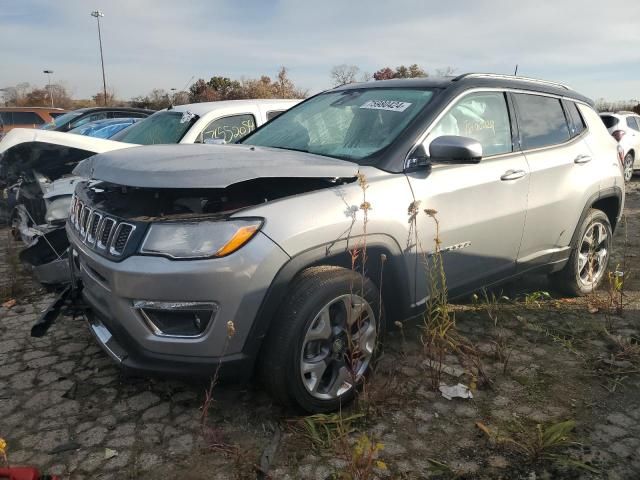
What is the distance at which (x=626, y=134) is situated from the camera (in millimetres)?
11516

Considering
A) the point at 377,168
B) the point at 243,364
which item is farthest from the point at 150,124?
the point at 243,364

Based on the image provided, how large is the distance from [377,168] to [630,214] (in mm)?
7138

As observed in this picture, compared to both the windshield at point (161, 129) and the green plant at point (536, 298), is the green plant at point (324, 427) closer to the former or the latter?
the green plant at point (536, 298)

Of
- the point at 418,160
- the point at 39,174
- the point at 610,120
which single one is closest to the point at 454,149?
the point at 418,160

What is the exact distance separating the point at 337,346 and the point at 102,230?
131 cm

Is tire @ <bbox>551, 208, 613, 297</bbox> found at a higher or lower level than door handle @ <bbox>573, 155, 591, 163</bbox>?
lower

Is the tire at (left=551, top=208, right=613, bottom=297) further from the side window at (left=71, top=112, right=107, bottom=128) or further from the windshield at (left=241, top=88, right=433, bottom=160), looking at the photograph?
the side window at (left=71, top=112, right=107, bottom=128)

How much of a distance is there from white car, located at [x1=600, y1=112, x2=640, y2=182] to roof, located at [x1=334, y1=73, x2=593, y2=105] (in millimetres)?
8483

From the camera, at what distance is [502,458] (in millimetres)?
2342

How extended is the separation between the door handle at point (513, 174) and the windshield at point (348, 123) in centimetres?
74

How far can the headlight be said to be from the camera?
7.36ft

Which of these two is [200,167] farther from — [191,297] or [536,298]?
[536,298]

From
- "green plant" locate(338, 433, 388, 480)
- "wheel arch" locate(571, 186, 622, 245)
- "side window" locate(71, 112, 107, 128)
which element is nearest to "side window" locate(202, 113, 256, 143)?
"wheel arch" locate(571, 186, 622, 245)

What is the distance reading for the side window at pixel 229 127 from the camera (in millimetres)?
5629
